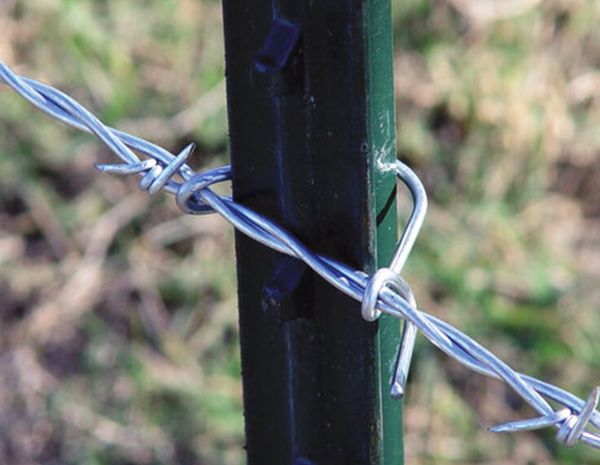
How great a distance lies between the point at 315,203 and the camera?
28.9 inches

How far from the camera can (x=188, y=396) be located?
6.21 feet

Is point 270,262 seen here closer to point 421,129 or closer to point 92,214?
point 92,214

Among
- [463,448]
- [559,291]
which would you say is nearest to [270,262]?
[463,448]

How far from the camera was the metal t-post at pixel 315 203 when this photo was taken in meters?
0.70

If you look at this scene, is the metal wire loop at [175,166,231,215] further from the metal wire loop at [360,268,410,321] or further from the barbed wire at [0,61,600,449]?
the metal wire loop at [360,268,410,321]

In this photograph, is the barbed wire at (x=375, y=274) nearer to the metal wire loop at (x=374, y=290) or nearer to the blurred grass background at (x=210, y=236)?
the metal wire loop at (x=374, y=290)

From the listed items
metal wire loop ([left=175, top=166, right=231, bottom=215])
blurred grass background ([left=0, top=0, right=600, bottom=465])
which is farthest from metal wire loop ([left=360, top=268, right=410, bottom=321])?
blurred grass background ([left=0, top=0, right=600, bottom=465])

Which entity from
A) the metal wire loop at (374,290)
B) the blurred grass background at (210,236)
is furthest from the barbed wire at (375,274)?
the blurred grass background at (210,236)

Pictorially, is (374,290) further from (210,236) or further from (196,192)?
(210,236)

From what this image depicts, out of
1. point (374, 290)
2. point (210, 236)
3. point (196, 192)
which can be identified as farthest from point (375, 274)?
point (210, 236)

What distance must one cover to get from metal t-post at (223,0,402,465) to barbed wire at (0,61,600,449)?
2cm

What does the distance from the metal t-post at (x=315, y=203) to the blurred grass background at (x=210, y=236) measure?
1074 millimetres

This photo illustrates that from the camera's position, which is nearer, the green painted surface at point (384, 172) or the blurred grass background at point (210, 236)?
the green painted surface at point (384, 172)

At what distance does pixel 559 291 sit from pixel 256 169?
4.53 feet
